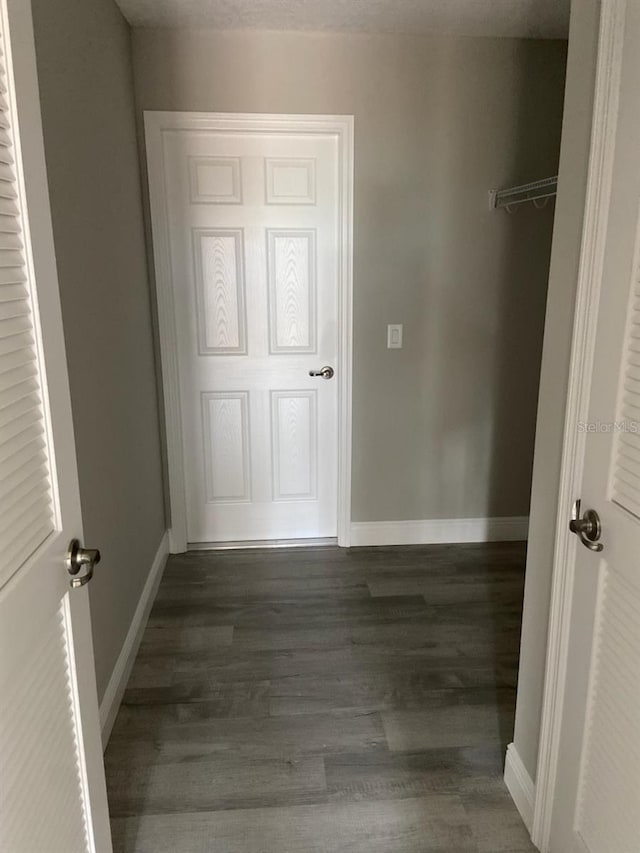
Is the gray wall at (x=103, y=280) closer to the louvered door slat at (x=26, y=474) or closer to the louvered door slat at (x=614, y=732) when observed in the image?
the louvered door slat at (x=26, y=474)

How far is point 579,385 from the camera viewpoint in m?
1.26

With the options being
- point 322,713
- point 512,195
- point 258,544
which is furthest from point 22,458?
point 512,195

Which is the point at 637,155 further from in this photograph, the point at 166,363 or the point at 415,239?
the point at 166,363

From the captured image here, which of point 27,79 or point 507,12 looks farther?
point 507,12

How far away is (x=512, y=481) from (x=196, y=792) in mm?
2216

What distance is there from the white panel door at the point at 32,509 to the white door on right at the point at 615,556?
102cm

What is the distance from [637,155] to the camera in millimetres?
1046

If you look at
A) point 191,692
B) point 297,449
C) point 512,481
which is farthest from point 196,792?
point 512,481

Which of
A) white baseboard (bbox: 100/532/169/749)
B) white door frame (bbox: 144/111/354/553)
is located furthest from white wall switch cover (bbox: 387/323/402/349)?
white baseboard (bbox: 100/532/169/749)

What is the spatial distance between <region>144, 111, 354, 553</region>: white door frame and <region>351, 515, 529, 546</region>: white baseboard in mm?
116

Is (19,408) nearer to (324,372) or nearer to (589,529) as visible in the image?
(589,529)

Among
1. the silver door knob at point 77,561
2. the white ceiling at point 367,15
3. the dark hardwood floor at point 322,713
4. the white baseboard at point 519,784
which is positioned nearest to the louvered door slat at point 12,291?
the silver door knob at point 77,561

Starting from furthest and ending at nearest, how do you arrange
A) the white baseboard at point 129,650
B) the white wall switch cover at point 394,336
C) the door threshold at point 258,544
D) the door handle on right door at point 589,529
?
1. the door threshold at point 258,544
2. the white wall switch cover at point 394,336
3. the white baseboard at point 129,650
4. the door handle on right door at point 589,529

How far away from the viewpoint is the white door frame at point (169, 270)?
2.69m
